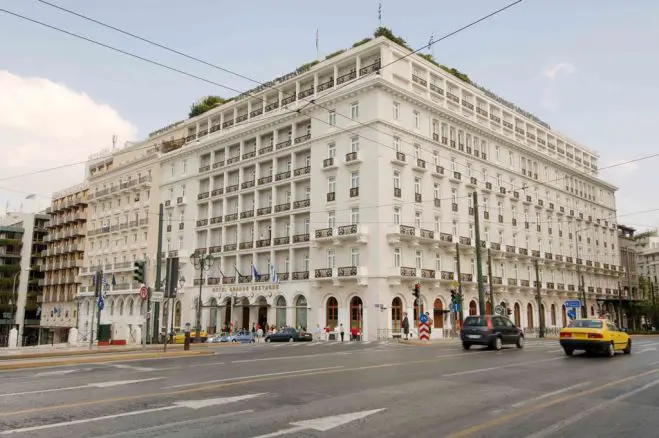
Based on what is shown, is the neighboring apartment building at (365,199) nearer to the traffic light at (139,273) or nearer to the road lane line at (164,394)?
the traffic light at (139,273)

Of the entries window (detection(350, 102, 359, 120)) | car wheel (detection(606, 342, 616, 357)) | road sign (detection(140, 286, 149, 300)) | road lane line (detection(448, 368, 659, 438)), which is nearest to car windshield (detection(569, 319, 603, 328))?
car wheel (detection(606, 342, 616, 357))

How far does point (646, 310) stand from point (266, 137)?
184 feet

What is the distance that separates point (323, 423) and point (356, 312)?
3946 cm

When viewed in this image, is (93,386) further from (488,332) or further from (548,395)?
(488,332)

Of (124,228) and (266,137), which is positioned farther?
(124,228)

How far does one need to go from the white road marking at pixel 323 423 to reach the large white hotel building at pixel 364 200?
35.4 m

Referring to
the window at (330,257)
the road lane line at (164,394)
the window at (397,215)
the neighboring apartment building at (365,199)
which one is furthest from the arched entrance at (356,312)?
the road lane line at (164,394)

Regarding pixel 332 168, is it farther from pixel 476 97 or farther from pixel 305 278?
pixel 476 97

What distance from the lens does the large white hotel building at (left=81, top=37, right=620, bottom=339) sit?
4638 cm

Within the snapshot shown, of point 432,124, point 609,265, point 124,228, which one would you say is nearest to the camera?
point 432,124

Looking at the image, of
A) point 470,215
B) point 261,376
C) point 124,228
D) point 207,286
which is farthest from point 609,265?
point 261,376

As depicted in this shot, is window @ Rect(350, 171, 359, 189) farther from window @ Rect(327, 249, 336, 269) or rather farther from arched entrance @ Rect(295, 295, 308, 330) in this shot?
arched entrance @ Rect(295, 295, 308, 330)

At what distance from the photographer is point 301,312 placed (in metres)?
50.4

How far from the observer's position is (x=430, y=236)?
4806cm
